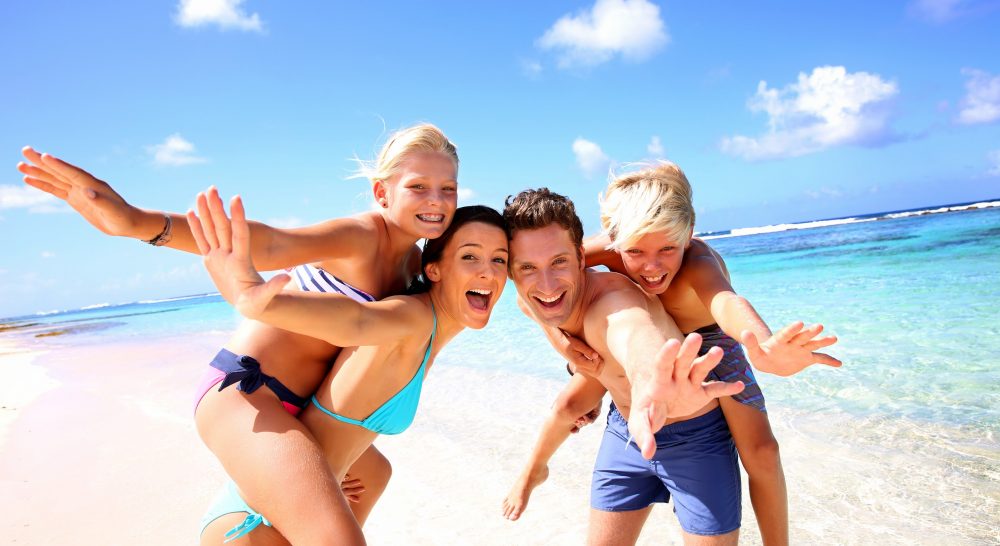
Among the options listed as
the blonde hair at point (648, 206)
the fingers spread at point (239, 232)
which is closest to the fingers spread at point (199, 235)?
the fingers spread at point (239, 232)

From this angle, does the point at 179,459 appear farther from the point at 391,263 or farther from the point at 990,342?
the point at 990,342

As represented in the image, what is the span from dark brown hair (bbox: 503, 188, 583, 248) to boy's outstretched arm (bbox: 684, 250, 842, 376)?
0.69 meters

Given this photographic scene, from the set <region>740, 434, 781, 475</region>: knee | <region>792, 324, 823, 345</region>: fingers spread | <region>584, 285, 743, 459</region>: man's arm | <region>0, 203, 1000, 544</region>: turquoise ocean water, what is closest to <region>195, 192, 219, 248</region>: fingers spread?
<region>584, 285, 743, 459</region>: man's arm

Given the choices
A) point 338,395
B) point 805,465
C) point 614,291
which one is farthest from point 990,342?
point 338,395

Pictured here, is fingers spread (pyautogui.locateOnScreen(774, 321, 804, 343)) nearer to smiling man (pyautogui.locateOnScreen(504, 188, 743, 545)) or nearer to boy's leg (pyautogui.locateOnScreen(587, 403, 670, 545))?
smiling man (pyautogui.locateOnScreen(504, 188, 743, 545))

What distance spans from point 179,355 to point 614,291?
14.4 metres

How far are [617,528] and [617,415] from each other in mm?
633

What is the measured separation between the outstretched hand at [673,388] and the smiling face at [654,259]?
131 centimetres

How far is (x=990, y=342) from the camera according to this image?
7.84 meters

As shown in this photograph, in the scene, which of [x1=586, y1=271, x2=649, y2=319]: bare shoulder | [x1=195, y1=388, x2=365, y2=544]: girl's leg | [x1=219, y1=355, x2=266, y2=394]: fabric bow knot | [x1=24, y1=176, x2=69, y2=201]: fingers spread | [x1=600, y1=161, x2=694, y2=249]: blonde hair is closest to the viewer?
[x1=195, y1=388, x2=365, y2=544]: girl's leg

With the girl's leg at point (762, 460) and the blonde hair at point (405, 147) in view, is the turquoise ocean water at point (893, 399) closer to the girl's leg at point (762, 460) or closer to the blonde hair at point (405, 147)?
the girl's leg at point (762, 460)

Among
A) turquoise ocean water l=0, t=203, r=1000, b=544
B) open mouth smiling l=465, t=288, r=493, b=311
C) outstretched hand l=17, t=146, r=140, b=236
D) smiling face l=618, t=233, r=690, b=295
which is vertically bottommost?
turquoise ocean water l=0, t=203, r=1000, b=544

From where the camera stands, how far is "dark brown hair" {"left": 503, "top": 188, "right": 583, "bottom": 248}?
10.7ft

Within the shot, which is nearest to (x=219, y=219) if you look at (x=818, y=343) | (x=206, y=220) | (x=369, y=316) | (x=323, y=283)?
(x=206, y=220)
